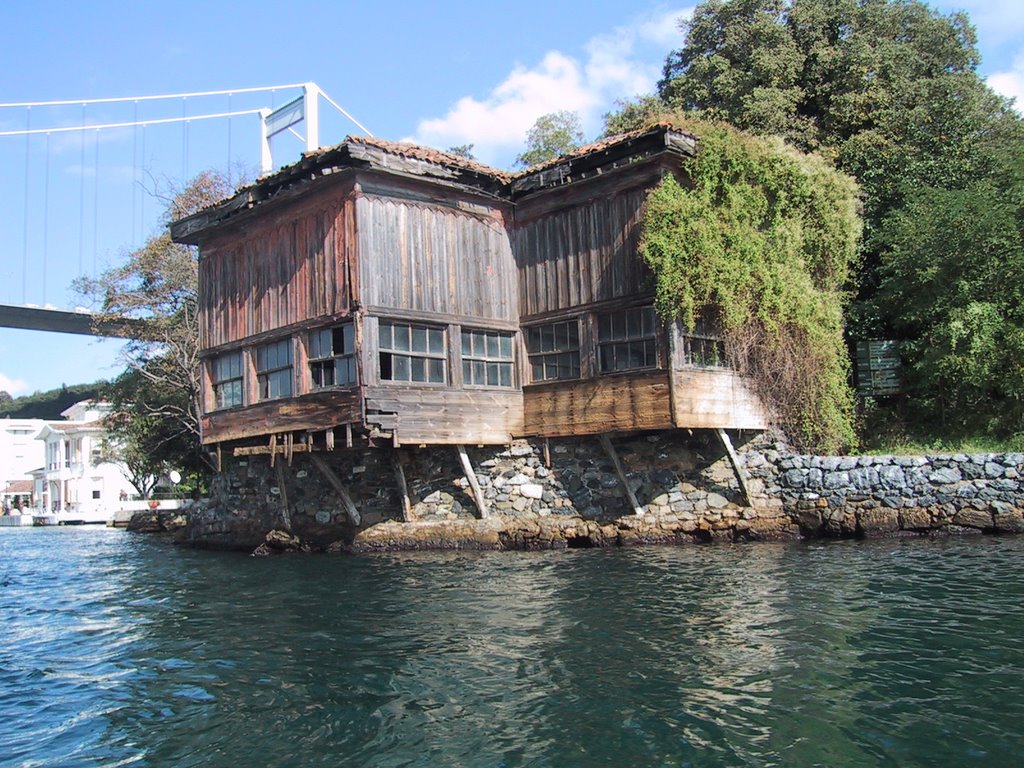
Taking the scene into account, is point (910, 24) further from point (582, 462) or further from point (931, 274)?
point (582, 462)

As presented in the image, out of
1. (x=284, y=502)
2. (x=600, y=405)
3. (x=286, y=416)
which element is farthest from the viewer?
(x=284, y=502)

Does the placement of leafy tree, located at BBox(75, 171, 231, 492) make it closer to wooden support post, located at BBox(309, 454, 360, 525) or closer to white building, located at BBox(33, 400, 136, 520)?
wooden support post, located at BBox(309, 454, 360, 525)

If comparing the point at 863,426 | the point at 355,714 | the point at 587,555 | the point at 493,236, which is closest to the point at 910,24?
the point at 863,426

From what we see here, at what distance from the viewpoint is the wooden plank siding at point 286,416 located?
16062mm

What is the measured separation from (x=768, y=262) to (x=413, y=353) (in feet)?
23.2

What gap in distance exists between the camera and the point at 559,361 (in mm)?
17453

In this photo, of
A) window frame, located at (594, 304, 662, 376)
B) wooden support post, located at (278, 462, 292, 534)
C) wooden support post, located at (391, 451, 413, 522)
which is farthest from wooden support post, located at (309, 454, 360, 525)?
window frame, located at (594, 304, 662, 376)

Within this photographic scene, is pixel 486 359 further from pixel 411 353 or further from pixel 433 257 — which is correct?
pixel 433 257

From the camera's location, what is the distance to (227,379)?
19562 mm

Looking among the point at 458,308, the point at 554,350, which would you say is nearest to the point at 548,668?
the point at 554,350

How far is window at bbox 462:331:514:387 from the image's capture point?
17312 mm

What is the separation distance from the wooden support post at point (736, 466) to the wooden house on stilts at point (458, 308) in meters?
0.25

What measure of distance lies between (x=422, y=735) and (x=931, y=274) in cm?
1631

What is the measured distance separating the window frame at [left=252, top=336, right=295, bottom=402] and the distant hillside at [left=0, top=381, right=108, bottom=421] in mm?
75021
